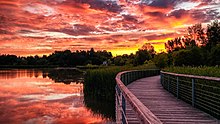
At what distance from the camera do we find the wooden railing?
747 centimetres

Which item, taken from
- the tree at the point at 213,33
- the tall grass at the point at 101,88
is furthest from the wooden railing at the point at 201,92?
the tree at the point at 213,33

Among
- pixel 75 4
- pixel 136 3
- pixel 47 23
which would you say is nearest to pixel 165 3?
pixel 136 3

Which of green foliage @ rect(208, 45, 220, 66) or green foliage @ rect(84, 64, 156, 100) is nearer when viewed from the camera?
green foliage @ rect(84, 64, 156, 100)

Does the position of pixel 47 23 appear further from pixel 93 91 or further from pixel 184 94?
pixel 184 94

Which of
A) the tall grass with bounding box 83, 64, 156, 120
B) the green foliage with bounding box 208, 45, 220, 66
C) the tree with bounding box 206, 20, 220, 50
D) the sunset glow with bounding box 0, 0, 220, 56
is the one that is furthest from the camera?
the tree with bounding box 206, 20, 220, 50

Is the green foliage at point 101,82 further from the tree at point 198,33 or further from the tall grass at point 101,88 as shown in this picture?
the tree at point 198,33

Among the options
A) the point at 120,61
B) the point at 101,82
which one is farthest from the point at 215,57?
the point at 120,61

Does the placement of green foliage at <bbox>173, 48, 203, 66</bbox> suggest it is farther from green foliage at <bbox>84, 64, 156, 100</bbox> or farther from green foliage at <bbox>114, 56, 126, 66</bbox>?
green foliage at <bbox>84, 64, 156, 100</bbox>

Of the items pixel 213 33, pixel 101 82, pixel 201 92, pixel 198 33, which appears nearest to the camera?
pixel 201 92

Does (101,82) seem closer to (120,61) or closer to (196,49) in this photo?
(196,49)

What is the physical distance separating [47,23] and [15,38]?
9.07 metres

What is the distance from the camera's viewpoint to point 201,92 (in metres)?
9.17

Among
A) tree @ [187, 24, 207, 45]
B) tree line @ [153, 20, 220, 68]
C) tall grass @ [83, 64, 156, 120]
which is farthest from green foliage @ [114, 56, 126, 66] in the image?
tall grass @ [83, 64, 156, 120]

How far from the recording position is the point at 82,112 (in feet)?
55.3
